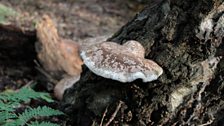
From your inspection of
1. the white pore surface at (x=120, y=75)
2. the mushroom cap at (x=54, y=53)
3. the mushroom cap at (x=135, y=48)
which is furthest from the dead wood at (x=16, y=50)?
the white pore surface at (x=120, y=75)

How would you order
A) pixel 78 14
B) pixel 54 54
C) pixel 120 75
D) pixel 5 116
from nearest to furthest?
1. pixel 120 75
2. pixel 5 116
3. pixel 54 54
4. pixel 78 14

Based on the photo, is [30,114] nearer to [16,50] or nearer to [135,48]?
[135,48]

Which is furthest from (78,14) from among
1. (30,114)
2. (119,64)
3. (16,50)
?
(119,64)

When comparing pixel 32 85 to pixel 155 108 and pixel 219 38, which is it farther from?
pixel 219 38

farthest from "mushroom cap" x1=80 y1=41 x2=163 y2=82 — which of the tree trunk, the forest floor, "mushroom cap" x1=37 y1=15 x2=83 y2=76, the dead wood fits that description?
the forest floor

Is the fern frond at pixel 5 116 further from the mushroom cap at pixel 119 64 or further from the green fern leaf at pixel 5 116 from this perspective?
the mushroom cap at pixel 119 64

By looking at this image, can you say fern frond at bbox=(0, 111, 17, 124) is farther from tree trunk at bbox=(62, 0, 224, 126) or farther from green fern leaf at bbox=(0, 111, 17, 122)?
tree trunk at bbox=(62, 0, 224, 126)
